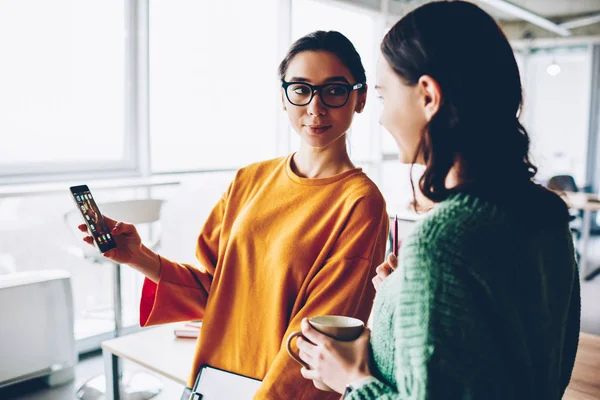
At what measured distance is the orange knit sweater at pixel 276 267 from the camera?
101 centimetres

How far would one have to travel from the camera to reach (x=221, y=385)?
1.11m

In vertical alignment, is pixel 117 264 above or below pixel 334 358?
below

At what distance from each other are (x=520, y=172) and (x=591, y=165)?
27.2ft

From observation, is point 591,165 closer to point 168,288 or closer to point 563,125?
point 563,125

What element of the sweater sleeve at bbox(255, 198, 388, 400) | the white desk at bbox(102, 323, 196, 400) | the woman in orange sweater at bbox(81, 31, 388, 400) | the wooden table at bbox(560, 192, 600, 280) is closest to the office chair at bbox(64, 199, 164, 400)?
the white desk at bbox(102, 323, 196, 400)

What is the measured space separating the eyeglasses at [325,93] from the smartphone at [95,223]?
0.50 meters

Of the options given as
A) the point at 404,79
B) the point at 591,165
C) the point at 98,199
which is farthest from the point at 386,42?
the point at 591,165

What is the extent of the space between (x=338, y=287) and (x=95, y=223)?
563mm

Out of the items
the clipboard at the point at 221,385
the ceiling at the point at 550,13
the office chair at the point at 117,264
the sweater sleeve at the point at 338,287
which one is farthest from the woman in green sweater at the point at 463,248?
the ceiling at the point at 550,13

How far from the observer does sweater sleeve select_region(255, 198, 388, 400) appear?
990 millimetres

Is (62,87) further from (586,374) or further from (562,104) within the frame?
(562,104)

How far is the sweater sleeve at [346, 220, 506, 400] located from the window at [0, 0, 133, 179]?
10.4 feet

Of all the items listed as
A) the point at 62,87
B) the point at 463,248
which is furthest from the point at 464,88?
the point at 62,87

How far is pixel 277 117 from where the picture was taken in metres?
5.28
